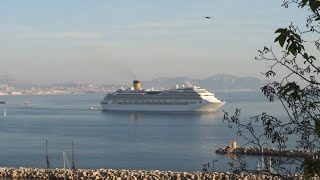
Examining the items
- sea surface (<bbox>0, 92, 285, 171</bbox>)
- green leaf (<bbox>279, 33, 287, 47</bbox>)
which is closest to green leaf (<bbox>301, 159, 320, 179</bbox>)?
green leaf (<bbox>279, 33, 287, 47</bbox>)

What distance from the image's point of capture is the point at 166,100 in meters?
76.2

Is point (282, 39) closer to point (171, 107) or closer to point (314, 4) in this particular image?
point (314, 4)

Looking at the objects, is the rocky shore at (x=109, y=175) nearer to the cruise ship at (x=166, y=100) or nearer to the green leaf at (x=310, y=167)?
the green leaf at (x=310, y=167)

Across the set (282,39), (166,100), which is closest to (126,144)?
(166,100)

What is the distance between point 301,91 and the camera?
12.6ft

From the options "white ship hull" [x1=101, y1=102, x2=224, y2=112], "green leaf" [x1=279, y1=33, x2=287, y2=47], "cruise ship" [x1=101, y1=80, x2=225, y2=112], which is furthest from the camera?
"cruise ship" [x1=101, y1=80, x2=225, y2=112]

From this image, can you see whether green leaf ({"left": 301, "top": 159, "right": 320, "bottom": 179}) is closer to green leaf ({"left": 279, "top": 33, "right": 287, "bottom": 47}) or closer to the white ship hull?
green leaf ({"left": 279, "top": 33, "right": 287, "bottom": 47})

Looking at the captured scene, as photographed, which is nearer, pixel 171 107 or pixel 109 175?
pixel 109 175

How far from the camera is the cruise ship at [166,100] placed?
2936 inches

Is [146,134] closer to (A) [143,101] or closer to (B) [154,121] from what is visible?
(B) [154,121]

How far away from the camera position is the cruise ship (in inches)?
2936

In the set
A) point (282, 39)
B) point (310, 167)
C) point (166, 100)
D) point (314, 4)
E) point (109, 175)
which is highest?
point (166, 100)

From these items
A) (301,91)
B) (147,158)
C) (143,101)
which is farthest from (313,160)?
(143,101)

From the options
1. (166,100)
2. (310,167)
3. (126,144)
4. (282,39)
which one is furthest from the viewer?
(166,100)
